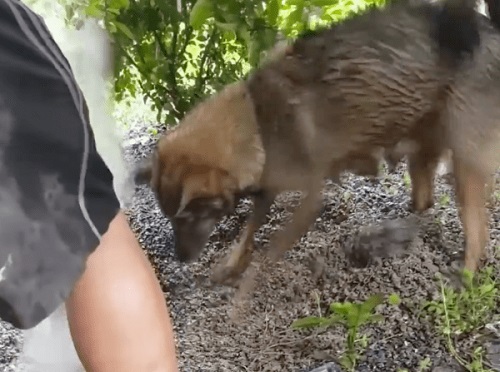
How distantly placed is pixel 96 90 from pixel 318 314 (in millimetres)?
371

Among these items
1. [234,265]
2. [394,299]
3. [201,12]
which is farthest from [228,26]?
[394,299]

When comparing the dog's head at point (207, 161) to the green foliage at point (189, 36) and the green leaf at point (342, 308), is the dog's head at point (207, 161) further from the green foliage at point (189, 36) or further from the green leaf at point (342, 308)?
the green leaf at point (342, 308)

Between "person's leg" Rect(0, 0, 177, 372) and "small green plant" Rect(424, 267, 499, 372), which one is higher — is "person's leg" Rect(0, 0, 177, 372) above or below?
above

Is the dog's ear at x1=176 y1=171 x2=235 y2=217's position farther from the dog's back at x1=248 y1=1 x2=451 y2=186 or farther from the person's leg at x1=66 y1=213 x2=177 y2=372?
the person's leg at x1=66 y1=213 x2=177 y2=372

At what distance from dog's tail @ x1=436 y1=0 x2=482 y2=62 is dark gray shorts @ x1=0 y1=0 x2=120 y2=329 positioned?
0.40 m

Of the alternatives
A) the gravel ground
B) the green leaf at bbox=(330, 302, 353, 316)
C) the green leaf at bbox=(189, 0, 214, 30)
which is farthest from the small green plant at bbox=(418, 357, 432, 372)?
the green leaf at bbox=(189, 0, 214, 30)

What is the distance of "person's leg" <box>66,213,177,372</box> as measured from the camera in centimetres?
45

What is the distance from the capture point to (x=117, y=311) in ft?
1.49

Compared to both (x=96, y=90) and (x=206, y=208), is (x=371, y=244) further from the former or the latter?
(x=96, y=90)

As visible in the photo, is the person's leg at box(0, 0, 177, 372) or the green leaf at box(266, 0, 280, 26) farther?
the green leaf at box(266, 0, 280, 26)

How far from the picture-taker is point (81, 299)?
1.47 feet

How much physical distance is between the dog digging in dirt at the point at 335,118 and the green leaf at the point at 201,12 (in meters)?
0.09

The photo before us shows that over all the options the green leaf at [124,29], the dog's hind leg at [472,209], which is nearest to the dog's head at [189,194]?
the green leaf at [124,29]

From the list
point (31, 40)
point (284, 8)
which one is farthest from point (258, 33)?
point (31, 40)
